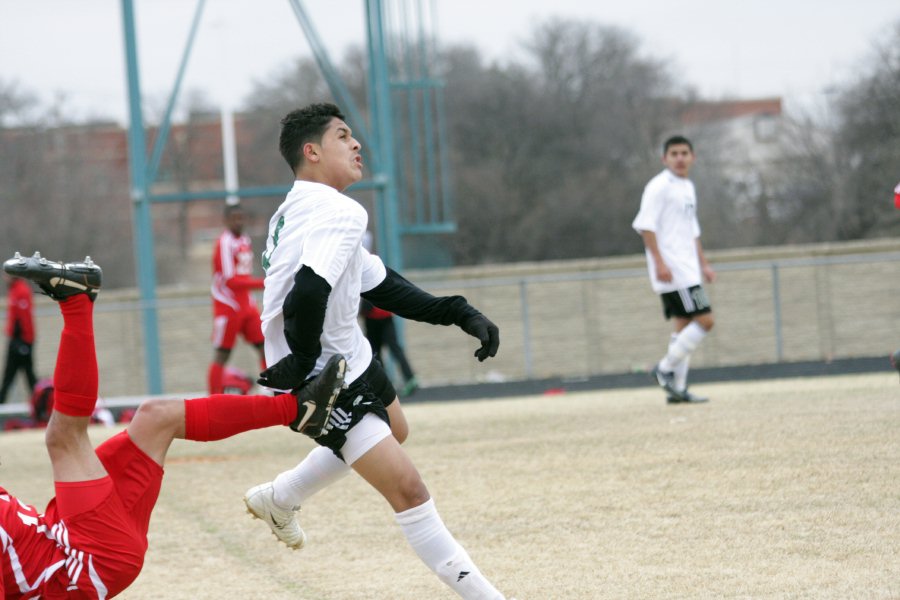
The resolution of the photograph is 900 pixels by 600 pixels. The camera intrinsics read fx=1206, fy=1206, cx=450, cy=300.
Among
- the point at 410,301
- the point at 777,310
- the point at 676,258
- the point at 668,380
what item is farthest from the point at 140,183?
the point at 410,301

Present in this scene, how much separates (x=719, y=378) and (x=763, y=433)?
949 centimetres

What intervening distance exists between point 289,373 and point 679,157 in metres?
6.78

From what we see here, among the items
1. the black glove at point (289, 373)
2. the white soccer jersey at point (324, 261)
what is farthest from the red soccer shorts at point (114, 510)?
the white soccer jersey at point (324, 261)

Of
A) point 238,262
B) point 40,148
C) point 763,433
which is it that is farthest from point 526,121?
point 763,433

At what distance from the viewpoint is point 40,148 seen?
3981cm

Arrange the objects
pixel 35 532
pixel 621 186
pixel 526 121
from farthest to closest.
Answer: pixel 526 121 < pixel 621 186 < pixel 35 532

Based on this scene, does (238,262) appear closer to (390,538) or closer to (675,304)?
(675,304)

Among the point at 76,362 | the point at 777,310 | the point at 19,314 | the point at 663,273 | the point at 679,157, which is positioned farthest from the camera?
the point at 777,310

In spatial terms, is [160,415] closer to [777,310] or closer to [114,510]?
[114,510]

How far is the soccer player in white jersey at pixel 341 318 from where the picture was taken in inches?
168

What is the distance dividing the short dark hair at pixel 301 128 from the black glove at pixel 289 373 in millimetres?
824

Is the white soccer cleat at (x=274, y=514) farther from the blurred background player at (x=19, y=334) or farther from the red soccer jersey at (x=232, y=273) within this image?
the blurred background player at (x=19, y=334)

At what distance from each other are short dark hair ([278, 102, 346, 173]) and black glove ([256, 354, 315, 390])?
2.70 ft

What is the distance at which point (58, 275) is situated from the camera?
406 centimetres
